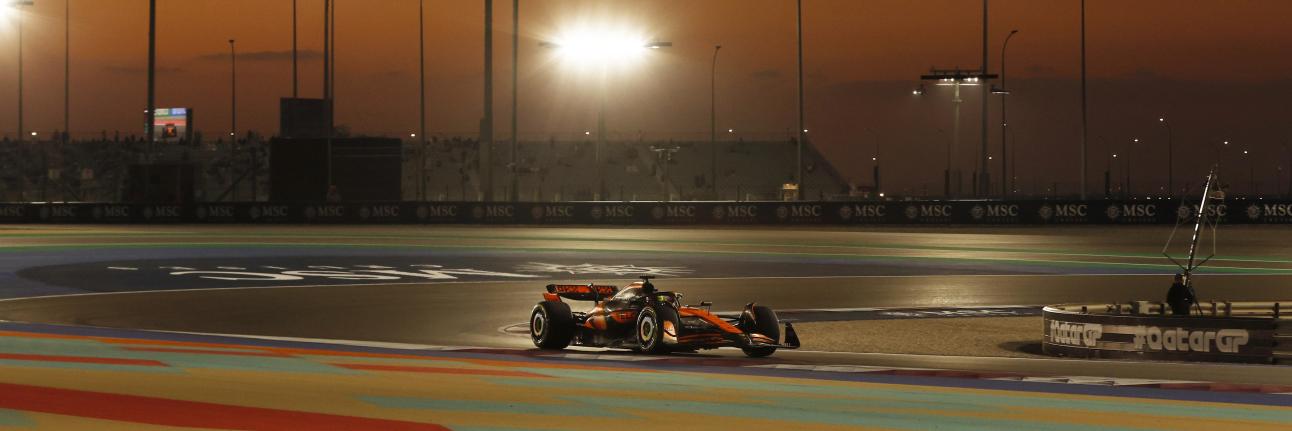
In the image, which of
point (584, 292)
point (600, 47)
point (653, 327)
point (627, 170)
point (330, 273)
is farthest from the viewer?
point (627, 170)

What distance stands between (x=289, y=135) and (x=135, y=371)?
72598 mm

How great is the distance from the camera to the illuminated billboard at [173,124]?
389 ft

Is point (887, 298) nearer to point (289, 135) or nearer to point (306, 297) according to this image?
point (306, 297)

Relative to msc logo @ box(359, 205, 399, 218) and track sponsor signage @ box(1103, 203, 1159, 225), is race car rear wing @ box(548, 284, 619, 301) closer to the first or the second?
track sponsor signage @ box(1103, 203, 1159, 225)

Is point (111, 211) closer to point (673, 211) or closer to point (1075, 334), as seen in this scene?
point (673, 211)

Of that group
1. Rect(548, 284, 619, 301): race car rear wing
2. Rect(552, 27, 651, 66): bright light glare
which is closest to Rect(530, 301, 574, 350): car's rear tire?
Rect(548, 284, 619, 301): race car rear wing

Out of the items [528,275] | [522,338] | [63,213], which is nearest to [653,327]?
[522,338]

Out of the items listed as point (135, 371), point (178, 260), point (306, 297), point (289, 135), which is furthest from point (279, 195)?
point (135, 371)

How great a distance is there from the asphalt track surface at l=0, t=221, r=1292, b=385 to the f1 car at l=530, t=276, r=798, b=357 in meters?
0.57

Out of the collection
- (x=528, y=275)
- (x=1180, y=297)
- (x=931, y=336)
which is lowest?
(x=931, y=336)

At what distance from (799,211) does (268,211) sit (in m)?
23.0

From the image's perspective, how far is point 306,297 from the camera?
25.4 meters

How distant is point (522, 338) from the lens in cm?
1888

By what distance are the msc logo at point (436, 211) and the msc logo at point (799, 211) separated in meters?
13.8
